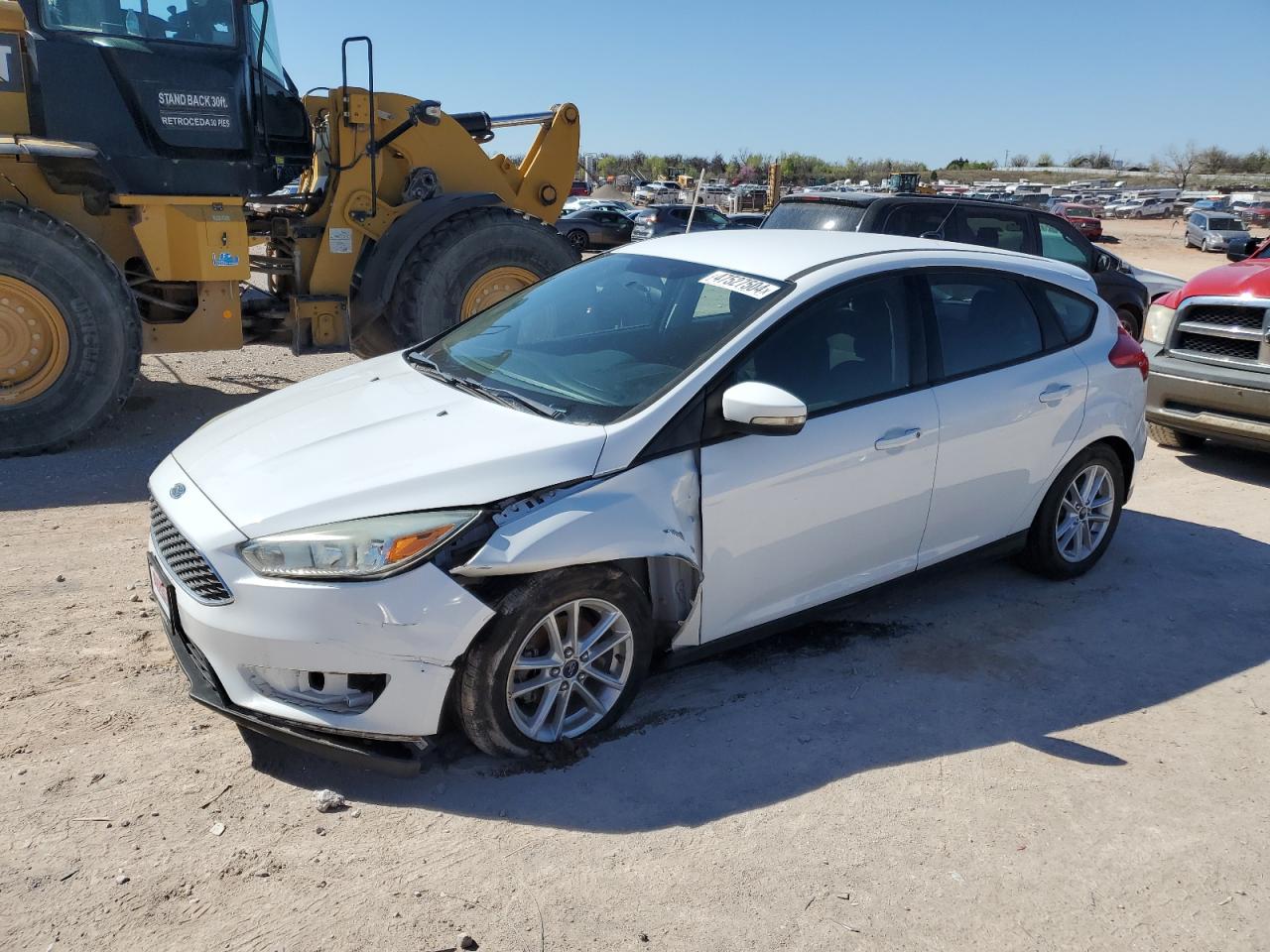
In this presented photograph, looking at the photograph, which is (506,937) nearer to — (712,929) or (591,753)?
(712,929)

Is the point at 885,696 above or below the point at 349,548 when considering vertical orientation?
below

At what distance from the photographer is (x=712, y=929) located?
8.97 ft

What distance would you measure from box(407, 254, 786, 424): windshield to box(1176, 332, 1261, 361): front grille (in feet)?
16.3

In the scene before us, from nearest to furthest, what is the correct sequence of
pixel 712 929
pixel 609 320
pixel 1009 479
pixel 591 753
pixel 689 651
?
pixel 712 929 < pixel 591 753 < pixel 689 651 < pixel 609 320 < pixel 1009 479

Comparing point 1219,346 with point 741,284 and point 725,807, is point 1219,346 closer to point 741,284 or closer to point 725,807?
point 741,284

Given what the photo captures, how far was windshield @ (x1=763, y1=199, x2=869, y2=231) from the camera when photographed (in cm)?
857

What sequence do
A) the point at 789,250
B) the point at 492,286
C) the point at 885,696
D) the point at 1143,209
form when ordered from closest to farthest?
1. the point at 885,696
2. the point at 789,250
3. the point at 492,286
4. the point at 1143,209

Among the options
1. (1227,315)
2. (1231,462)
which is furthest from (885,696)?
(1231,462)

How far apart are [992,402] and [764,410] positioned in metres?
1.49

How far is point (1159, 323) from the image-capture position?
8.02m

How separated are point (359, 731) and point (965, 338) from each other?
117 inches

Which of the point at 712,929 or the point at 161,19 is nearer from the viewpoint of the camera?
the point at 712,929

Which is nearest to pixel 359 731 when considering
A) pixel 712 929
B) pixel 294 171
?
pixel 712 929

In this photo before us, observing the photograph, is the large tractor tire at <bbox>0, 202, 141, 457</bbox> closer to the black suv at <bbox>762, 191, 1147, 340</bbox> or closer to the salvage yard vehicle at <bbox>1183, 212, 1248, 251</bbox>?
the black suv at <bbox>762, 191, 1147, 340</bbox>
